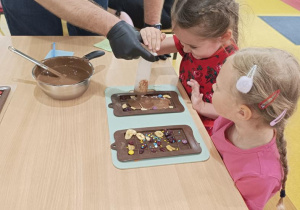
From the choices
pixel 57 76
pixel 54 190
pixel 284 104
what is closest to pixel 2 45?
pixel 57 76

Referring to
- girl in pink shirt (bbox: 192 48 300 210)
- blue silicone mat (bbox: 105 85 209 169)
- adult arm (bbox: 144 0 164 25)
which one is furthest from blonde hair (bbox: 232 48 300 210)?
adult arm (bbox: 144 0 164 25)

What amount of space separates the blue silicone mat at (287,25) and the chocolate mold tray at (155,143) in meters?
3.08

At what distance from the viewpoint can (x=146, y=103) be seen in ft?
3.17

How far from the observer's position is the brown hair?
91cm

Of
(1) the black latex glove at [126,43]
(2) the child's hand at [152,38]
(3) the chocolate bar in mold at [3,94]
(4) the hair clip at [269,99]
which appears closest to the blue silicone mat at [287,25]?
(2) the child's hand at [152,38]

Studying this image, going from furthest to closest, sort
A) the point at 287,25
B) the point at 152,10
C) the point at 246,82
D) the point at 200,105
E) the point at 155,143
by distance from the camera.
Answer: the point at 287,25
the point at 152,10
the point at 200,105
the point at 155,143
the point at 246,82

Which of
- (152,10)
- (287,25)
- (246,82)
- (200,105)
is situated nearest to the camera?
(246,82)

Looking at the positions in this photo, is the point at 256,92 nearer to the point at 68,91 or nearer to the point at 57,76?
the point at 68,91

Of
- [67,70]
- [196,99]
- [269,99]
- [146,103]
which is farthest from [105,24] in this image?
[269,99]

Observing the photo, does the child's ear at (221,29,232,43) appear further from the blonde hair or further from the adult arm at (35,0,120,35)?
the adult arm at (35,0,120,35)

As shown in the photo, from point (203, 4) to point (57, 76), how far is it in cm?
59

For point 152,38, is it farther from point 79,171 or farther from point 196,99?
point 79,171

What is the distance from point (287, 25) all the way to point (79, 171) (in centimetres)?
393

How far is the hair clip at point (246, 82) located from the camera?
635mm
